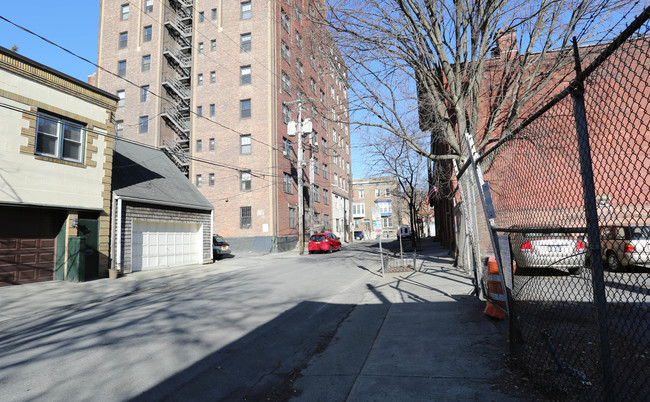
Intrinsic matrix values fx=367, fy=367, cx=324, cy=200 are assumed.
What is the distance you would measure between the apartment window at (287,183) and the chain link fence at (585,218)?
2704 cm

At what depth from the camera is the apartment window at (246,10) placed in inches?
1272

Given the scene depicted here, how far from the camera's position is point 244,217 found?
30.6m

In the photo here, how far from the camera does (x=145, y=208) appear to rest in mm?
16750

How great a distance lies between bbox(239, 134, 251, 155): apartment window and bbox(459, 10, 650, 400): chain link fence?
90.0ft

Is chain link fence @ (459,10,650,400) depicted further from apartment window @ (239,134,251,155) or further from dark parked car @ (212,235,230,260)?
apartment window @ (239,134,251,155)

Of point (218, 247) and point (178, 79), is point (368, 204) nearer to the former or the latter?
point (178, 79)

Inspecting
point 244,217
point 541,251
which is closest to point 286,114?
point 244,217

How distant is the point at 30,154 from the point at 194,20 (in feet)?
88.8

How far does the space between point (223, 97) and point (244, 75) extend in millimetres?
2660

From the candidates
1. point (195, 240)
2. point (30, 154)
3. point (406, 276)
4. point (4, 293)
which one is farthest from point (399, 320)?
point (195, 240)

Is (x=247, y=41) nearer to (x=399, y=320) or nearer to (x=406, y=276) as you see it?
(x=406, y=276)

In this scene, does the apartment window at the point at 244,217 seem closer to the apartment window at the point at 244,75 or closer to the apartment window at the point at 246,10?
the apartment window at the point at 244,75

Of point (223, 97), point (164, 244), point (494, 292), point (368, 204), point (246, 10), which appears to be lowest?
point (494, 292)

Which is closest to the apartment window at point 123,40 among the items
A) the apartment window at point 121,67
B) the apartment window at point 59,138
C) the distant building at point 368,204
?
the apartment window at point 121,67
